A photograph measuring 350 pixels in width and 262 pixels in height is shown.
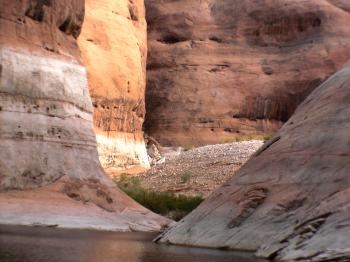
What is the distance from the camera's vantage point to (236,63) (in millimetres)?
52781

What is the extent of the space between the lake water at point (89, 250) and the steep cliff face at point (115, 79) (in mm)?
19073

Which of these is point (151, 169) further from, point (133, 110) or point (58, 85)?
point (58, 85)

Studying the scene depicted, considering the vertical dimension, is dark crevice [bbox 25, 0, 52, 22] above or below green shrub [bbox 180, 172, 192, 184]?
above

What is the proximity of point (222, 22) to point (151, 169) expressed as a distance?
15.3 metres

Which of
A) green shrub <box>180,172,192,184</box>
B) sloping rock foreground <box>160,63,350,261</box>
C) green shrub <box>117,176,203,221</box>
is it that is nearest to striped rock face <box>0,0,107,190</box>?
green shrub <box>117,176,203,221</box>

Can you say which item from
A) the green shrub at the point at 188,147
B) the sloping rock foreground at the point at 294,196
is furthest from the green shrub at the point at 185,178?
the sloping rock foreground at the point at 294,196

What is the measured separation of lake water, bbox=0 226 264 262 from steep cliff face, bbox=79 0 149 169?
1907 centimetres

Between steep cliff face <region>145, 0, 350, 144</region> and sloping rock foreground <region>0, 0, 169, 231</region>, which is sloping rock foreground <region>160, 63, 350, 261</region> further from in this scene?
steep cliff face <region>145, 0, 350, 144</region>

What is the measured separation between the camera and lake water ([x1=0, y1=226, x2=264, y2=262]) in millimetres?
13266

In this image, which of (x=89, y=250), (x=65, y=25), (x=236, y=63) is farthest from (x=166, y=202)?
(x=236, y=63)

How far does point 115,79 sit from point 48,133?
44.5ft

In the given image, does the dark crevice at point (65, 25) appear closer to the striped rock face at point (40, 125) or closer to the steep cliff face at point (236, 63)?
the striped rock face at point (40, 125)

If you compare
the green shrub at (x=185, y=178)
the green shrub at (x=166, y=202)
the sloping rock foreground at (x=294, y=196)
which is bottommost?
the sloping rock foreground at (x=294, y=196)

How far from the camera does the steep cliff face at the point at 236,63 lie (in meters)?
50.9
